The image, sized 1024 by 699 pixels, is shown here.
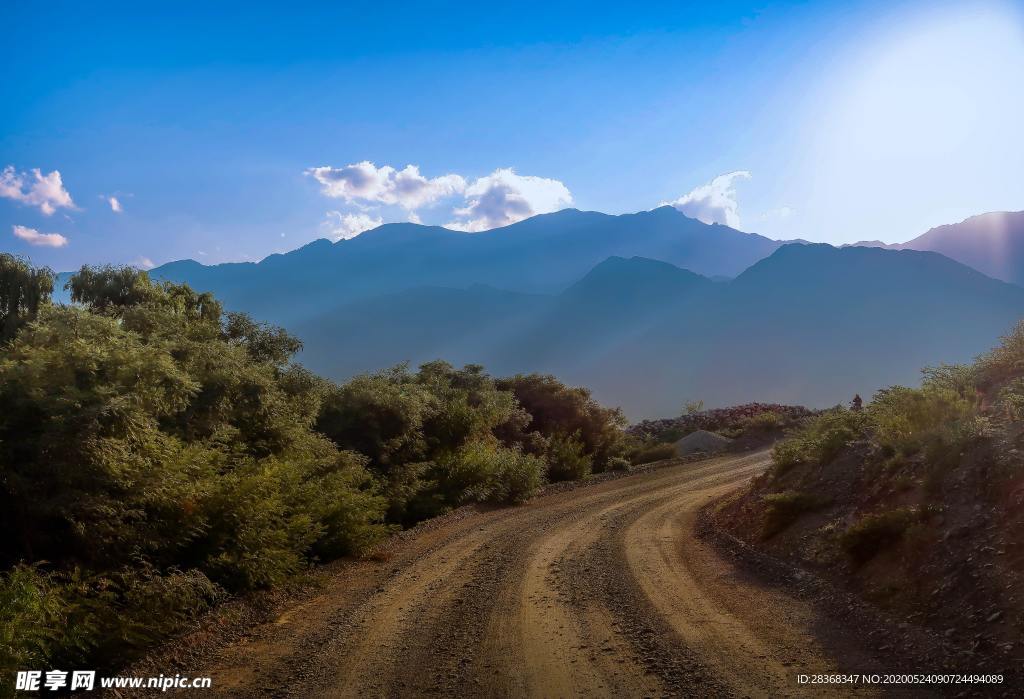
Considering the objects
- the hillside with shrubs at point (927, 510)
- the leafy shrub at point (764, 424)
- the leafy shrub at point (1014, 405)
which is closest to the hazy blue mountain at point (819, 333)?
the leafy shrub at point (764, 424)

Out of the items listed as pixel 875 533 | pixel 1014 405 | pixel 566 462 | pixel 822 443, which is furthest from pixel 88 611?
pixel 566 462

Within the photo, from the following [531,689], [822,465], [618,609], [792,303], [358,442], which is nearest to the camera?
[531,689]

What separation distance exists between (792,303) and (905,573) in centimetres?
14253

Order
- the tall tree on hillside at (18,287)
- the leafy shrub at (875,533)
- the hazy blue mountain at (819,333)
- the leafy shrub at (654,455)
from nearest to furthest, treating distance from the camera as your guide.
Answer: the leafy shrub at (875,533), the tall tree on hillside at (18,287), the leafy shrub at (654,455), the hazy blue mountain at (819,333)

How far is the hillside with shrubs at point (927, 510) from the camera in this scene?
20.7ft

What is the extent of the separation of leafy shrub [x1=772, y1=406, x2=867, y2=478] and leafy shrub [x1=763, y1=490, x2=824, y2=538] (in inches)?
82.4

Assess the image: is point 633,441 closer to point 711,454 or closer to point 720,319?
point 711,454

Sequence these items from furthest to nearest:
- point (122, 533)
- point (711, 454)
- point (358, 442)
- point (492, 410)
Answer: point (711, 454)
point (492, 410)
point (358, 442)
point (122, 533)

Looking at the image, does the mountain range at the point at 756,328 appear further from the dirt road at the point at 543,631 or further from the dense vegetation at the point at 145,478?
the dirt road at the point at 543,631

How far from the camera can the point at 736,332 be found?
135m

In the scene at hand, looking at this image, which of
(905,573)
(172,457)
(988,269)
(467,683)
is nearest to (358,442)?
(172,457)

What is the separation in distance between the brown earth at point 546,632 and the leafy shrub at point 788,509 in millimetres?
1185

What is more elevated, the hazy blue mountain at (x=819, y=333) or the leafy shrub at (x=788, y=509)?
the hazy blue mountain at (x=819, y=333)

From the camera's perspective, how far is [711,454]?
97.7 feet
